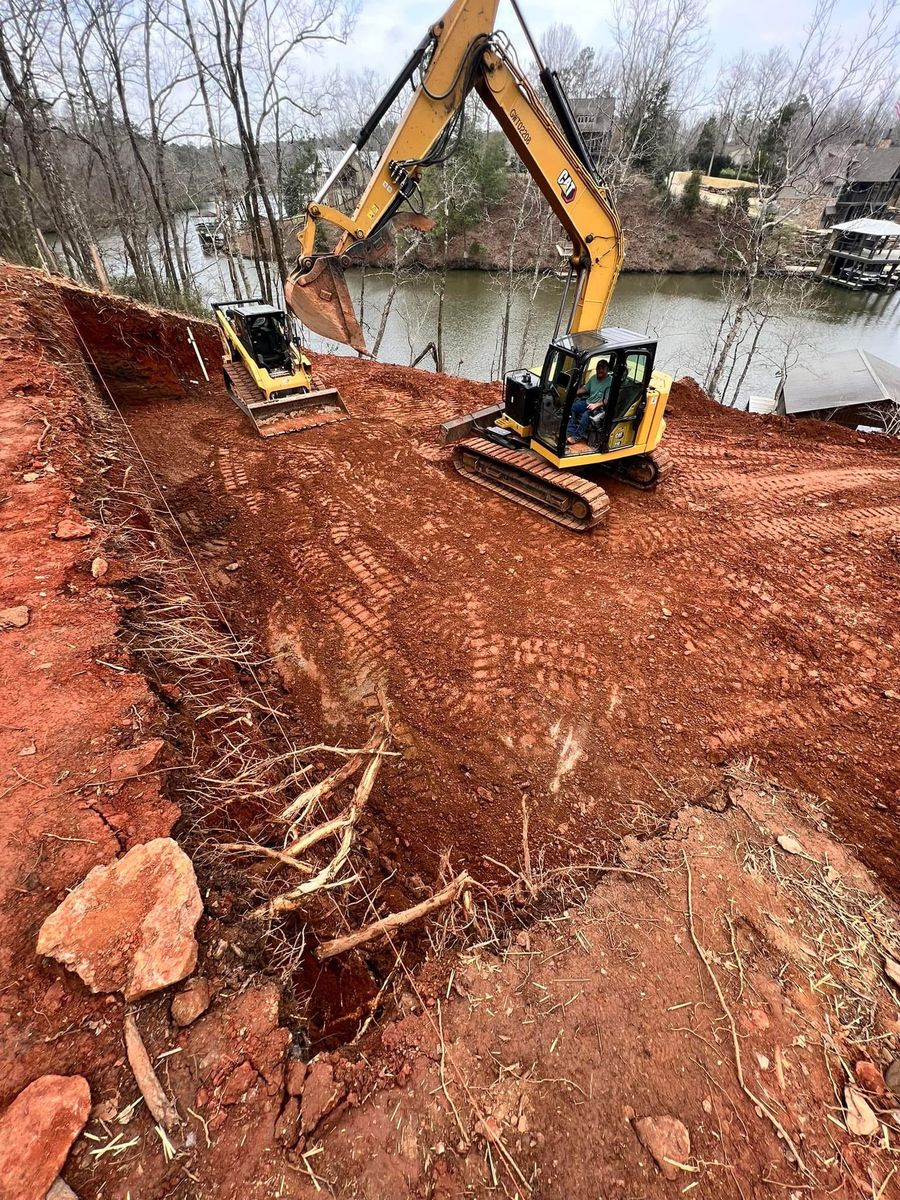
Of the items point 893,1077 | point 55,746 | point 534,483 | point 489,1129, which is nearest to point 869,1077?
point 893,1077

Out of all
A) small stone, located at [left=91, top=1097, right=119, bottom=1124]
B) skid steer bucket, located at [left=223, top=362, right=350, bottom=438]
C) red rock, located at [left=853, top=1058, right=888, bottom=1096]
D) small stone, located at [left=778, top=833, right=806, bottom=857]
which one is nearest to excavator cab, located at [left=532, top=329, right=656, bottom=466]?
skid steer bucket, located at [left=223, top=362, right=350, bottom=438]

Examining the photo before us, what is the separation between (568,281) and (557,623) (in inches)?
201

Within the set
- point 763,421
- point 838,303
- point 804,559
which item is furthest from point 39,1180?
point 838,303

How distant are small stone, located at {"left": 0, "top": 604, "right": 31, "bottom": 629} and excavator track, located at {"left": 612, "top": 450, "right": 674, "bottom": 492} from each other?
23.5 feet

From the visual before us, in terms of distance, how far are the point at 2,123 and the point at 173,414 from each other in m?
13.9

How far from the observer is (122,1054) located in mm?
1783

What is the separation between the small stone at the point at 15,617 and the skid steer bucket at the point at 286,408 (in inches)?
233

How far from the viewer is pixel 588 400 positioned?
22.0ft

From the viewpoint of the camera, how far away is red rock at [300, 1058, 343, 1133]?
1845 millimetres

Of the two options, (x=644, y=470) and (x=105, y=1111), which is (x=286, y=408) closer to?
(x=644, y=470)

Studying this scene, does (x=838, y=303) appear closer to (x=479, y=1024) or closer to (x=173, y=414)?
(x=173, y=414)

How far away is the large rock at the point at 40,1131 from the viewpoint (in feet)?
4.86

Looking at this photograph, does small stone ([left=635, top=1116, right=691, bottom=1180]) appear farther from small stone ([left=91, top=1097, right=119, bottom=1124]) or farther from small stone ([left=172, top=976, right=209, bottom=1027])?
small stone ([left=91, top=1097, right=119, bottom=1124])

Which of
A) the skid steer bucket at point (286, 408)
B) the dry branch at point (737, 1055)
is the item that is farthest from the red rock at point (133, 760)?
the skid steer bucket at point (286, 408)
